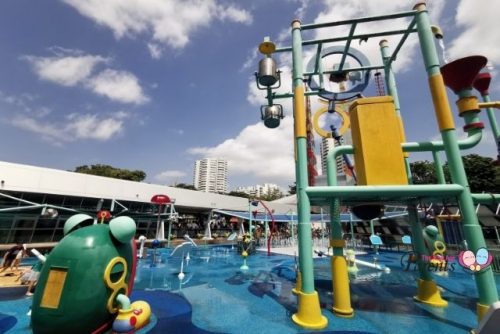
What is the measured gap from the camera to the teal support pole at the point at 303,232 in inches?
231

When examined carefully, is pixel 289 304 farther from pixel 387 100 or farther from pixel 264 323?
pixel 387 100

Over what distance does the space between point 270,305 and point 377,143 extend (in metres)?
5.47

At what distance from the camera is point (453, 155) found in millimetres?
5949

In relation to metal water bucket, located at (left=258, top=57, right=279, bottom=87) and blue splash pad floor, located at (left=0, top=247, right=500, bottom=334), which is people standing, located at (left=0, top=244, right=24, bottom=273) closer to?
blue splash pad floor, located at (left=0, top=247, right=500, bottom=334)

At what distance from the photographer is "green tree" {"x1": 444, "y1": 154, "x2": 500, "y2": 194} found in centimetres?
3231

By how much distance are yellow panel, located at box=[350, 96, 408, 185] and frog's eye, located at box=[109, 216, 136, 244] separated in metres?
5.30

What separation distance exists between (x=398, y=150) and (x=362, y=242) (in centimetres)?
2429

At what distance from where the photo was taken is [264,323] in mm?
6246

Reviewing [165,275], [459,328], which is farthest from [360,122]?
[165,275]

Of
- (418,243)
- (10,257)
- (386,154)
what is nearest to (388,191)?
(386,154)

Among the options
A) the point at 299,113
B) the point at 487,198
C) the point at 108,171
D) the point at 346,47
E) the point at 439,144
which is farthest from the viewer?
the point at 108,171

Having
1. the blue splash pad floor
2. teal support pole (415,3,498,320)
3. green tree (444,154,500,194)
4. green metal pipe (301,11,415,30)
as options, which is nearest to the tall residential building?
green tree (444,154,500,194)

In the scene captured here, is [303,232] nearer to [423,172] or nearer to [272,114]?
[272,114]

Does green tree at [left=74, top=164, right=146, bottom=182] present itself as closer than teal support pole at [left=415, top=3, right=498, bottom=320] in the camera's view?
No
